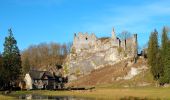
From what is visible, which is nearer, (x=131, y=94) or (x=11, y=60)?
(x=131, y=94)

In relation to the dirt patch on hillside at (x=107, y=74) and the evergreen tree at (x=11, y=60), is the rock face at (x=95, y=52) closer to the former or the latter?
the dirt patch on hillside at (x=107, y=74)

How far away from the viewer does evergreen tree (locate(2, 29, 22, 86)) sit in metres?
119

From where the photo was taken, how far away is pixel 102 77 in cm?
16088

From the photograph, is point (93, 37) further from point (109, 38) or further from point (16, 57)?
point (16, 57)

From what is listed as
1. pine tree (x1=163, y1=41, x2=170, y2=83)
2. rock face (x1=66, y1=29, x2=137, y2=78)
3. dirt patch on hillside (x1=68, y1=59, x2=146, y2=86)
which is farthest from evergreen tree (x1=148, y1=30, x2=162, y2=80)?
rock face (x1=66, y1=29, x2=137, y2=78)

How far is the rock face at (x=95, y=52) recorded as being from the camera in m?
172

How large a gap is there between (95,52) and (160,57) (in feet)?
224

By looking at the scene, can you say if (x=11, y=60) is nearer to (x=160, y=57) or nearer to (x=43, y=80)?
(x=160, y=57)

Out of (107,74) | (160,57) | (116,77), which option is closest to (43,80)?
(107,74)

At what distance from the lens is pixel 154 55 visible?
398 ft

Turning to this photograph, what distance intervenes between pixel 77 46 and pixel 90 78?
27151 mm

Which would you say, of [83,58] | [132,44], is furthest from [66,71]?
[132,44]

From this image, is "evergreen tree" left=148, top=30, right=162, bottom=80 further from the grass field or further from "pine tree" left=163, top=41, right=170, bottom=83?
the grass field

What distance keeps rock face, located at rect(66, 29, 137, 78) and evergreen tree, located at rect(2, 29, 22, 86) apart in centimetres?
6097
